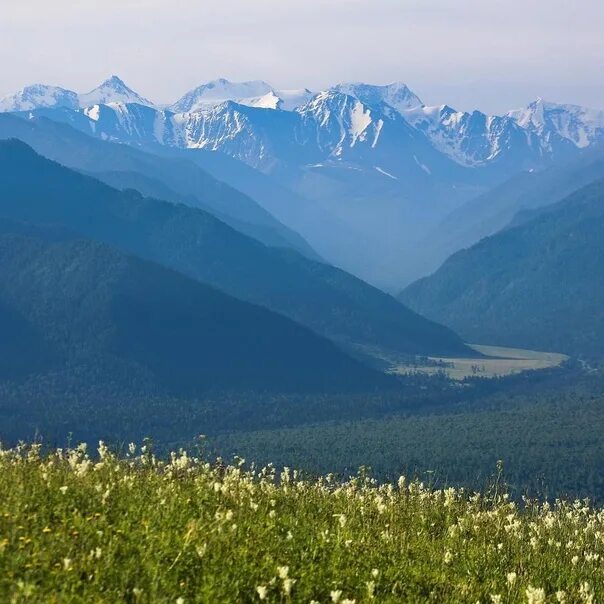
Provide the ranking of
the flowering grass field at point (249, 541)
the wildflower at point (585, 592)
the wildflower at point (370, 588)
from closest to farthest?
the flowering grass field at point (249, 541) < the wildflower at point (370, 588) < the wildflower at point (585, 592)

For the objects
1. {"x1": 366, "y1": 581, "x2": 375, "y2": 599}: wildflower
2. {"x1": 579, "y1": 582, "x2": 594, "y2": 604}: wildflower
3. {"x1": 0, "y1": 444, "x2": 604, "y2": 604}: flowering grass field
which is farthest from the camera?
{"x1": 579, "y1": 582, "x2": 594, "y2": 604}: wildflower

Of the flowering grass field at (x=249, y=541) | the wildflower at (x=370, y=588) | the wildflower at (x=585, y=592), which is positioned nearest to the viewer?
the flowering grass field at (x=249, y=541)

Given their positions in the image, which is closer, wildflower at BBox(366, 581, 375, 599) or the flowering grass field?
the flowering grass field

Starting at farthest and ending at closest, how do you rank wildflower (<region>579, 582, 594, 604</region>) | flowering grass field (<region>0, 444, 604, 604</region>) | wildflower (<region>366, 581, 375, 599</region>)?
wildflower (<region>579, 582, 594, 604</region>), wildflower (<region>366, 581, 375, 599</region>), flowering grass field (<region>0, 444, 604, 604</region>)

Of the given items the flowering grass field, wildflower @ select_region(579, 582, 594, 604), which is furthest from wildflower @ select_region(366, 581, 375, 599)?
wildflower @ select_region(579, 582, 594, 604)

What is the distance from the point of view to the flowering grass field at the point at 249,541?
46.0 ft

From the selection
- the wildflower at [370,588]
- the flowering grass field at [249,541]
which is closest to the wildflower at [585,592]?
the flowering grass field at [249,541]

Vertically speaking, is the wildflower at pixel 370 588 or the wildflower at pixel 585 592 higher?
the wildflower at pixel 370 588

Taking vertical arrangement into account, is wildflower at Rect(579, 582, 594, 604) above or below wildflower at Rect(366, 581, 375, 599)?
below

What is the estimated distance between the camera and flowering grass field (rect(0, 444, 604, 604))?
1401 centimetres

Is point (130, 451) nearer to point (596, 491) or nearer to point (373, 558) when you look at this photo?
point (373, 558)

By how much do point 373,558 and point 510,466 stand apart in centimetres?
18597

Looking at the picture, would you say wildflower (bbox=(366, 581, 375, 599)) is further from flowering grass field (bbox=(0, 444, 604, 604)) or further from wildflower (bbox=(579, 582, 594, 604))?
wildflower (bbox=(579, 582, 594, 604))

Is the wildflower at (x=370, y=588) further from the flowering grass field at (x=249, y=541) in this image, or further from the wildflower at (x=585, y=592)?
the wildflower at (x=585, y=592)
